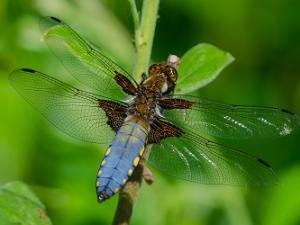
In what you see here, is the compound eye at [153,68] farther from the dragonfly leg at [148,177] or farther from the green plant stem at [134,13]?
the dragonfly leg at [148,177]

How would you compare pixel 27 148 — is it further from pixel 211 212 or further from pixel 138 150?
pixel 138 150

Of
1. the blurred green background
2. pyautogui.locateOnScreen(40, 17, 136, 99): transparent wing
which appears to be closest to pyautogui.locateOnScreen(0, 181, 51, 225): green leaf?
pyautogui.locateOnScreen(40, 17, 136, 99): transparent wing

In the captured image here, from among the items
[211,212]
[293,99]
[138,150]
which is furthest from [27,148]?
[293,99]

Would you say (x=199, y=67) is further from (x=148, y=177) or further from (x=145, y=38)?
(x=148, y=177)

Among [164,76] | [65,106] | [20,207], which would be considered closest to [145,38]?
[164,76]

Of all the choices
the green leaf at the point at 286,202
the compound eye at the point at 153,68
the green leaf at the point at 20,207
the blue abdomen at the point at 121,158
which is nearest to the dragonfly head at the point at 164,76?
the compound eye at the point at 153,68

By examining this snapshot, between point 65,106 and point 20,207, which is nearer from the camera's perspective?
point 20,207

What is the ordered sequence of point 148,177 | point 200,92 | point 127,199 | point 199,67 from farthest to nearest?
point 200,92, point 199,67, point 148,177, point 127,199
